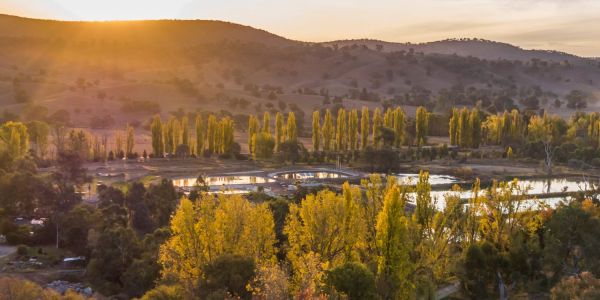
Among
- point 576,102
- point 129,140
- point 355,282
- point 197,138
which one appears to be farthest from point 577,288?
point 576,102

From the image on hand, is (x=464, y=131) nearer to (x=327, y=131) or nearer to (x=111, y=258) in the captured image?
(x=327, y=131)

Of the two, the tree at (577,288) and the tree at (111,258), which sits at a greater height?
the tree at (577,288)

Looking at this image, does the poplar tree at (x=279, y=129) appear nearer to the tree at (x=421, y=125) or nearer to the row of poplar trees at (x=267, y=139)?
the row of poplar trees at (x=267, y=139)

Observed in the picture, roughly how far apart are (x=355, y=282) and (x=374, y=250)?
8.61 m

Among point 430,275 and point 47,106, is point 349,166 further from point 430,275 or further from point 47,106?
point 47,106

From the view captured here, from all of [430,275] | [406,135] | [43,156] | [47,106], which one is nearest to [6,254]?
[430,275]

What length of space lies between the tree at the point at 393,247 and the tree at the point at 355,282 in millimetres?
1275

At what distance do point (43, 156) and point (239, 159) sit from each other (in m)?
29.3

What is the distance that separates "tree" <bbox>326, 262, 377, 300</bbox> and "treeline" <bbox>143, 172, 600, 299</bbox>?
4cm

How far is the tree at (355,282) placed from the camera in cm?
2441

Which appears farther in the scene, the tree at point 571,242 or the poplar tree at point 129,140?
the poplar tree at point 129,140

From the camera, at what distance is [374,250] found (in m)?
32.8

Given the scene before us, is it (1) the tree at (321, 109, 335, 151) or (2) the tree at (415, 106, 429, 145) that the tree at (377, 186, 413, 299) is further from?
(2) the tree at (415, 106, 429, 145)

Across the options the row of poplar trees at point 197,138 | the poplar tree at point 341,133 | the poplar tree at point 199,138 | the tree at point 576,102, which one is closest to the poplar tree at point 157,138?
the row of poplar trees at point 197,138
